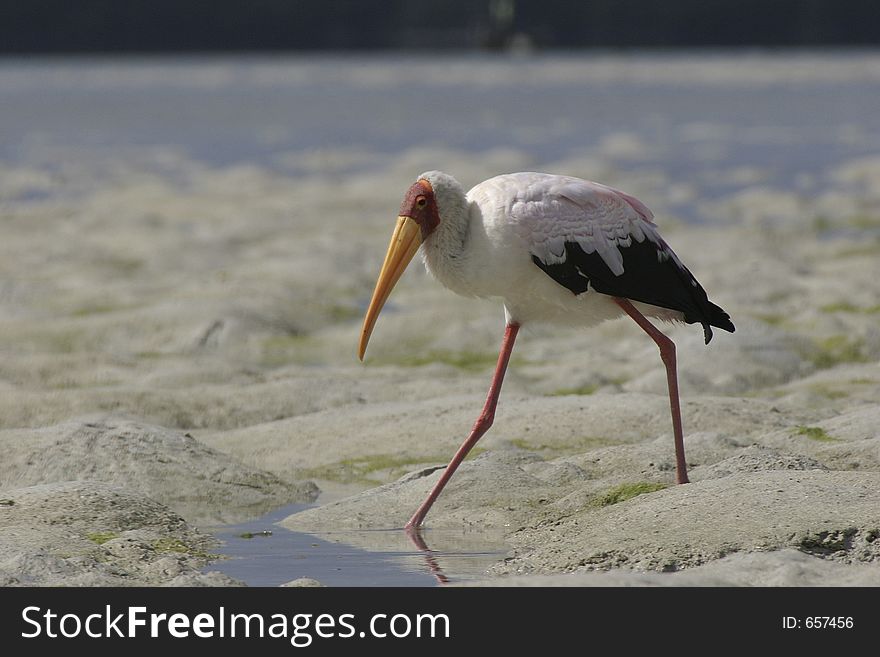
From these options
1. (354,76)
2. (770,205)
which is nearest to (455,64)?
(354,76)

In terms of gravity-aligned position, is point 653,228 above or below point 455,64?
above

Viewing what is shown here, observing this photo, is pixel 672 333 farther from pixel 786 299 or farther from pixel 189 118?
pixel 189 118

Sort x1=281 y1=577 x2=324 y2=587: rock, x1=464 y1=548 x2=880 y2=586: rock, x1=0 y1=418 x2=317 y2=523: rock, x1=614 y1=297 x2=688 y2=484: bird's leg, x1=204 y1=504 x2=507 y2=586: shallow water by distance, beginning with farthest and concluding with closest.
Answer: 1. x1=0 y1=418 x2=317 y2=523: rock
2. x1=614 y1=297 x2=688 y2=484: bird's leg
3. x1=204 y1=504 x2=507 y2=586: shallow water
4. x1=281 y1=577 x2=324 y2=587: rock
5. x1=464 y1=548 x2=880 y2=586: rock

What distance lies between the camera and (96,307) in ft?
33.5

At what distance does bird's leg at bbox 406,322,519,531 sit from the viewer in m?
5.55

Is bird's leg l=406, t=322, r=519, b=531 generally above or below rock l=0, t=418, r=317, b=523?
above

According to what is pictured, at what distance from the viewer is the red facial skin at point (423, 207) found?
17.9ft

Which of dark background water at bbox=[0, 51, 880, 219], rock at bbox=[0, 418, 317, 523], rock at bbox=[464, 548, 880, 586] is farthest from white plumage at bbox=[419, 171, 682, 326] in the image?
dark background water at bbox=[0, 51, 880, 219]

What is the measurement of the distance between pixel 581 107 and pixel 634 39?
169 ft

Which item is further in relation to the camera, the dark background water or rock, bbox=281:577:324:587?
the dark background water

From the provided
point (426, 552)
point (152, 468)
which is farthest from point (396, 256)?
point (152, 468)

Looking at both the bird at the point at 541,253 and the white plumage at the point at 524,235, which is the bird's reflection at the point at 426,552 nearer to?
the bird at the point at 541,253

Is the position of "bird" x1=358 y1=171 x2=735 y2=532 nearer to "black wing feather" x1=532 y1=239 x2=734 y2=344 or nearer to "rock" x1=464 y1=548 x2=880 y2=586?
"black wing feather" x1=532 y1=239 x2=734 y2=344

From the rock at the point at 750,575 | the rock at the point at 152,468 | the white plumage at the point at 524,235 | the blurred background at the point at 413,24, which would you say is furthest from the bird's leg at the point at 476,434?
the blurred background at the point at 413,24
